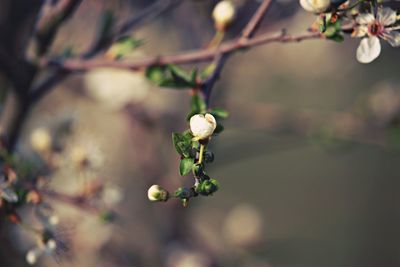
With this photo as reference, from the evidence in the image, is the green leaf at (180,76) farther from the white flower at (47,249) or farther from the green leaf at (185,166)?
the white flower at (47,249)

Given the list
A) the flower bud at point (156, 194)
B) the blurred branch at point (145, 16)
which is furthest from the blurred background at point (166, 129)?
the flower bud at point (156, 194)

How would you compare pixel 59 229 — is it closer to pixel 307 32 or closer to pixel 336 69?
pixel 307 32

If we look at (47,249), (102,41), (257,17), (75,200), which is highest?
(102,41)

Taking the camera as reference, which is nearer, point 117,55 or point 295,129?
point 117,55

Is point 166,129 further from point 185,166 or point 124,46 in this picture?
point 185,166

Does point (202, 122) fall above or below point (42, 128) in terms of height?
below

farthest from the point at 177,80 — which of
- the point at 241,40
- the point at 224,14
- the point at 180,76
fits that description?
the point at 224,14

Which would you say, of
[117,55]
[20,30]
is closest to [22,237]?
[20,30]

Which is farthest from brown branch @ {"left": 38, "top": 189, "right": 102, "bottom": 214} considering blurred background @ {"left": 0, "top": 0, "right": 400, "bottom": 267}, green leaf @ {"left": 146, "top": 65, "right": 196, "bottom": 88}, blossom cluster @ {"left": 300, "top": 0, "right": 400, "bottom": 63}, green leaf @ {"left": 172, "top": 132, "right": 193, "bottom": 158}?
blossom cluster @ {"left": 300, "top": 0, "right": 400, "bottom": 63}
